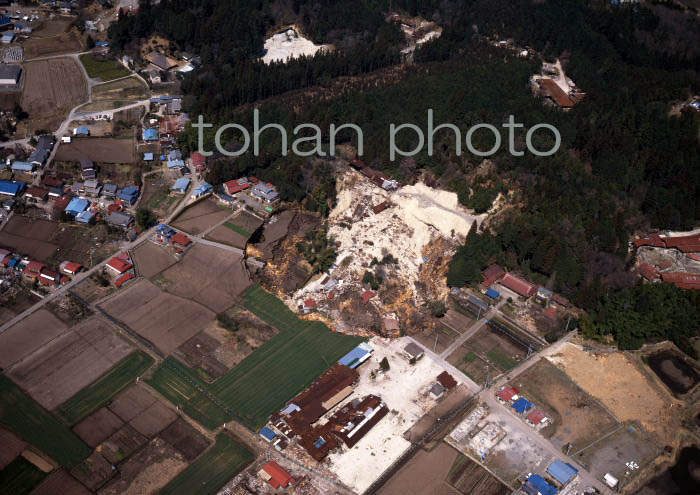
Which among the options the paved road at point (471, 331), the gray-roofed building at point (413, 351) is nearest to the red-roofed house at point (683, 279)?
the paved road at point (471, 331)

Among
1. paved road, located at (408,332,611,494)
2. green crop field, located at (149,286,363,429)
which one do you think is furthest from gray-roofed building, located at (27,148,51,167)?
paved road, located at (408,332,611,494)

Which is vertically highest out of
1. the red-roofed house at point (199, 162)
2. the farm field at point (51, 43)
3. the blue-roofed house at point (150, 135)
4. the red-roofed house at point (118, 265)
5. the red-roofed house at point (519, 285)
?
the farm field at point (51, 43)

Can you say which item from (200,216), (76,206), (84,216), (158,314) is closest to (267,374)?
(158,314)

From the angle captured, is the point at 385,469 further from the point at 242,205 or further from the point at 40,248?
the point at 40,248

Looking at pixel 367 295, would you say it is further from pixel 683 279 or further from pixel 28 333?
pixel 683 279

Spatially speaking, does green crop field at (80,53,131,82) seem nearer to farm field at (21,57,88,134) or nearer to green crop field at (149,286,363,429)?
farm field at (21,57,88,134)

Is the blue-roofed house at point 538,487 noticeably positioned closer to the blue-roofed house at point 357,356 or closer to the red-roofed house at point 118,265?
the blue-roofed house at point 357,356

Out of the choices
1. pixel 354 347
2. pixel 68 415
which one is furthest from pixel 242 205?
pixel 68 415
